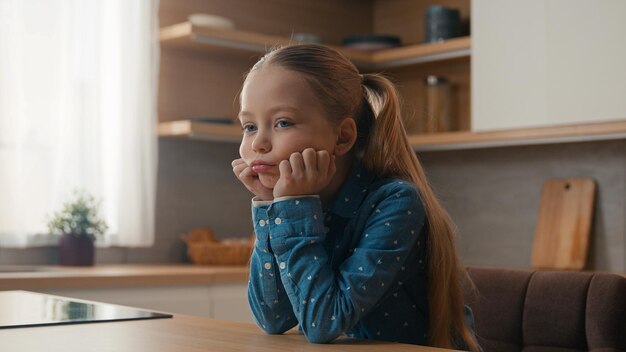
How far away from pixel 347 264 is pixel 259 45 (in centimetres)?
241

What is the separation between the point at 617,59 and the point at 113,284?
1.78m

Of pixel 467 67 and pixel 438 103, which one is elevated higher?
pixel 467 67

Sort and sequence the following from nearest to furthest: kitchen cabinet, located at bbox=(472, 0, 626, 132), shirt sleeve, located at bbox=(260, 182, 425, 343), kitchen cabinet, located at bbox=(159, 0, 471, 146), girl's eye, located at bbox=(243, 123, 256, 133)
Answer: shirt sleeve, located at bbox=(260, 182, 425, 343) < girl's eye, located at bbox=(243, 123, 256, 133) < kitchen cabinet, located at bbox=(472, 0, 626, 132) < kitchen cabinet, located at bbox=(159, 0, 471, 146)

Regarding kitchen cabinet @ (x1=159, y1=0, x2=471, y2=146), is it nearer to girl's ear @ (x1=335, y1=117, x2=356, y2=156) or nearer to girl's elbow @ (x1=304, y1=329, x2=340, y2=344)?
girl's ear @ (x1=335, y1=117, x2=356, y2=156)

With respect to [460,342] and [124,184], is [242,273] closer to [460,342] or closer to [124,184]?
[124,184]

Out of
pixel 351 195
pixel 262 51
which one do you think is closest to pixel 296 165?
pixel 351 195

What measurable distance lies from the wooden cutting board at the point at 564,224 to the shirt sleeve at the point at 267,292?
7.61 feet

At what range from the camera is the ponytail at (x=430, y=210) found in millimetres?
1286

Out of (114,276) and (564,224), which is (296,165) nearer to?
(114,276)

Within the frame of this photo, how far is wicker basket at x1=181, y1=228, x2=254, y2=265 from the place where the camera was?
11.2 feet

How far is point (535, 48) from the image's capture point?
3328mm

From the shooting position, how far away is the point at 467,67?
3.89 meters

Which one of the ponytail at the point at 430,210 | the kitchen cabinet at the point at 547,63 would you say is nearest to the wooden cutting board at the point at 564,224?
the kitchen cabinet at the point at 547,63

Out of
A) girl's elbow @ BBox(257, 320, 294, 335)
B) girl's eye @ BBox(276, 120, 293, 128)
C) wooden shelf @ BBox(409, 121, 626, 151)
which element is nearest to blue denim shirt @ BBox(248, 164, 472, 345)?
girl's elbow @ BBox(257, 320, 294, 335)
